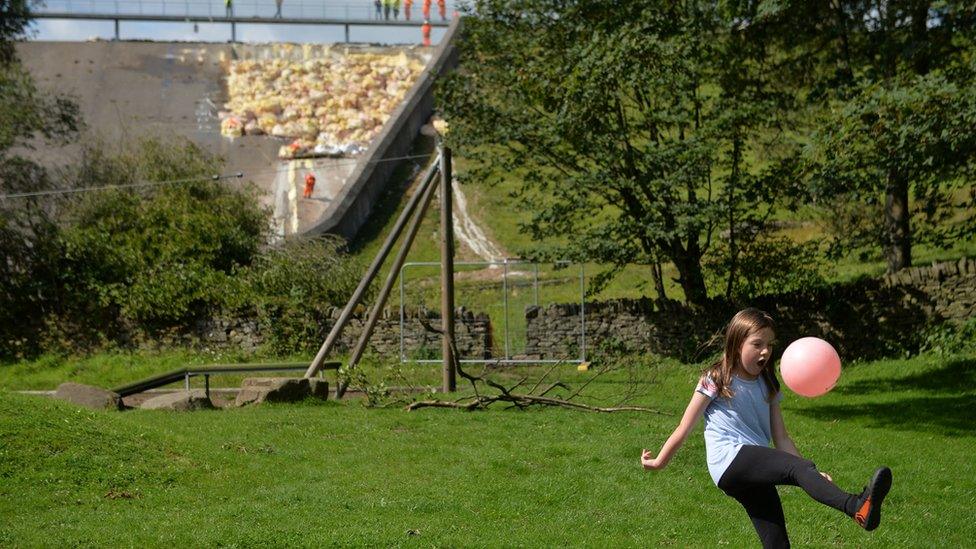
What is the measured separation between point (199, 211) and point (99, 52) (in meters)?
27.9

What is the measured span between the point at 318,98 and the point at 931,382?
37.4 metres

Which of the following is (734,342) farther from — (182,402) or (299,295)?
(299,295)

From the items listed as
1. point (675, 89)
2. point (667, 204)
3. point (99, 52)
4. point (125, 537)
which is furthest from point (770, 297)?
point (99, 52)

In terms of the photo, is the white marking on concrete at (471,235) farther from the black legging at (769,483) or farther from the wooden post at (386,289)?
the black legging at (769,483)

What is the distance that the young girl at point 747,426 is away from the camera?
6238 millimetres

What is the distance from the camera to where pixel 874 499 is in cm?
574

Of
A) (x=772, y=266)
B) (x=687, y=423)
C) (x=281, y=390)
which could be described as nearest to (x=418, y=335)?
(x=281, y=390)

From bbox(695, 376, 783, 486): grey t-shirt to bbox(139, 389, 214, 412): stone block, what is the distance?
1280cm

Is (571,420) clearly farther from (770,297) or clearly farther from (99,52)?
(99,52)

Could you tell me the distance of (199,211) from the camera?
3128 centimetres

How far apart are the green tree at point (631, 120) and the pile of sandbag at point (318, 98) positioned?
22.9m

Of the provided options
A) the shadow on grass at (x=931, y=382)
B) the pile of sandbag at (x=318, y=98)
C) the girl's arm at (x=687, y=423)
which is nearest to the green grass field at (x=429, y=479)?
the shadow on grass at (x=931, y=382)

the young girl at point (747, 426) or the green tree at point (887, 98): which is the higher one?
the green tree at point (887, 98)

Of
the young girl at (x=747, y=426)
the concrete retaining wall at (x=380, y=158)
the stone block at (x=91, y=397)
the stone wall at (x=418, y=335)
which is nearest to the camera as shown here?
the young girl at (x=747, y=426)
